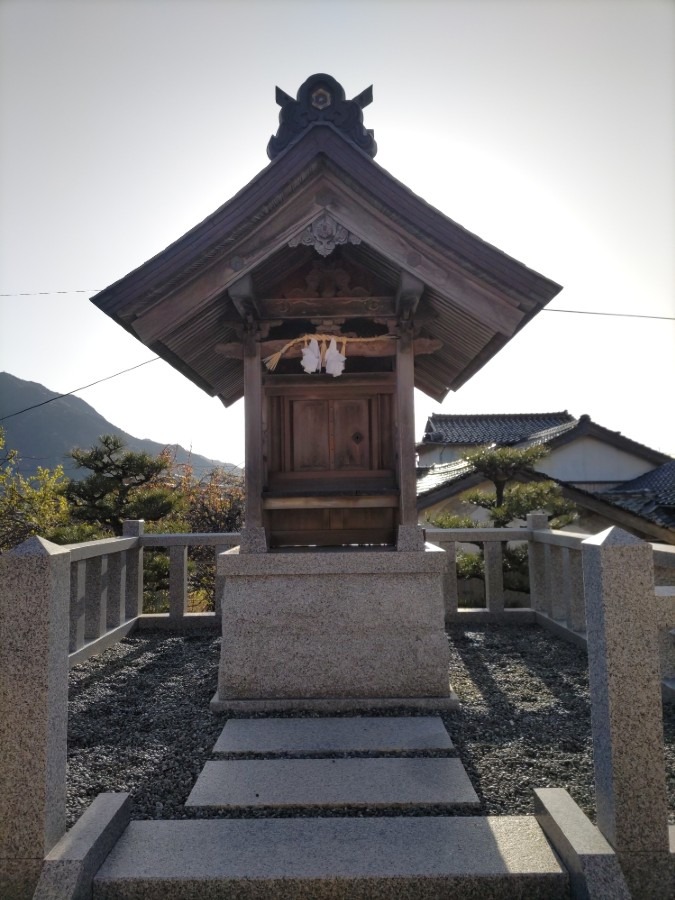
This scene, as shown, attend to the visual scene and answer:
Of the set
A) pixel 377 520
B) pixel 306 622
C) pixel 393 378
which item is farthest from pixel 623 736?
pixel 393 378

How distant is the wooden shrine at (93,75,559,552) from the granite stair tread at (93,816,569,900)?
202 cm

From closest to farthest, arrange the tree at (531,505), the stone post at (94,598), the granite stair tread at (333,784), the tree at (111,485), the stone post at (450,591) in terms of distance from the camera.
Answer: the granite stair tread at (333,784) → the stone post at (94,598) → the stone post at (450,591) → the tree at (531,505) → the tree at (111,485)

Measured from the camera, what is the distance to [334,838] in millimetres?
2307

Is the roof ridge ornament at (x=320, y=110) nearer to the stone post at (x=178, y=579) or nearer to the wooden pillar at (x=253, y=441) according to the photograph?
the wooden pillar at (x=253, y=441)

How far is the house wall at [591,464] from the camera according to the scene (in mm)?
23414

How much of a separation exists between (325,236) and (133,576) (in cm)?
490

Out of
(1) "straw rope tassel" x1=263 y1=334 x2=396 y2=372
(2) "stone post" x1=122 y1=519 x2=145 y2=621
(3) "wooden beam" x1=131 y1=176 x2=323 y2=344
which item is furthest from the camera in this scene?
(2) "stone post" x1=122 y1=519 x2=145 y2=621

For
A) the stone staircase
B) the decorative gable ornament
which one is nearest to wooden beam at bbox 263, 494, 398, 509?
the stone staircase

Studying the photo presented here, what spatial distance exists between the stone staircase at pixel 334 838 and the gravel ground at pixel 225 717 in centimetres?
10

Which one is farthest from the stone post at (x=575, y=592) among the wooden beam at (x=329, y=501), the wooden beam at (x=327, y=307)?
the wooden beam at (x=327, y=307)

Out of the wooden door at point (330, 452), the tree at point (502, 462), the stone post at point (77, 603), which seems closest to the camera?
the wooden door at point (330, 452)

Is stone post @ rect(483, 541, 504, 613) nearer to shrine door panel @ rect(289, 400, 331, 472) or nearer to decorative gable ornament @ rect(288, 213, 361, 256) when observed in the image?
shrine door panel @ rect(289, 400, 331, 472)

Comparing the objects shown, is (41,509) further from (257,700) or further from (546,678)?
(546,678)

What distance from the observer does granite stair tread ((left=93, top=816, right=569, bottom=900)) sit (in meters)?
2.05
